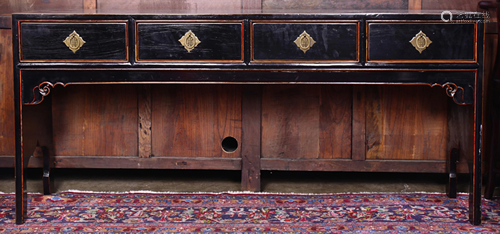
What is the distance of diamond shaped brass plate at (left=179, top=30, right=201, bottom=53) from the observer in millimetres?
1633

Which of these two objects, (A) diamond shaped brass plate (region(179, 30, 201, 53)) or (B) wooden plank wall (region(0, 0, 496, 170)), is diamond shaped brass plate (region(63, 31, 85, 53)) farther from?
(B) wooden plank wall (region(0, 0, 496, 170))

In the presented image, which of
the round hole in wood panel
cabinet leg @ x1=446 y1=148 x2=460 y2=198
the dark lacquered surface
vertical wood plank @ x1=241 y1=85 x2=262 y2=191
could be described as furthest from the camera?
the round hole in wood panel

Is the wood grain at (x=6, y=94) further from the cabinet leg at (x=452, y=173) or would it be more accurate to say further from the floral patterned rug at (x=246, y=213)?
the cabinet leg at (x=452, y=173)

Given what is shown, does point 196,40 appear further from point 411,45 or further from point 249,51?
point 411,45

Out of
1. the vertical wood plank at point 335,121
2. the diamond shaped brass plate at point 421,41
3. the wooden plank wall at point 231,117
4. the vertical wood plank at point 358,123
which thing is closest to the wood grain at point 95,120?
the wooden plank wall at point 231,117

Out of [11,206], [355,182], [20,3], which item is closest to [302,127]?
[355,182]

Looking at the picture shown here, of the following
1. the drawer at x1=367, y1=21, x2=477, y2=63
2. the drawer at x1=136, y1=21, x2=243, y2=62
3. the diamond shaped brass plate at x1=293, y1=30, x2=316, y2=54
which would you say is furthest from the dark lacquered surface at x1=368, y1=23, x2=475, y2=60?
the drawer at x1=136, y1=21, x2=243, y2=62

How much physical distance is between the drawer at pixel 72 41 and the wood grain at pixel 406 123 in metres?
1.43

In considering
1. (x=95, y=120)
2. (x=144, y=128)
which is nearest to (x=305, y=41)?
(x=144, y=128)

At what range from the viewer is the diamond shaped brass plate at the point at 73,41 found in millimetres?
1635

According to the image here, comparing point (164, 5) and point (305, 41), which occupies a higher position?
point (164, 5)

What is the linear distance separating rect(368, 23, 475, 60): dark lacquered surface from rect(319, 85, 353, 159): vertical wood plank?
0.68 m

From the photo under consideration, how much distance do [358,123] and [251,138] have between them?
640 millimetres

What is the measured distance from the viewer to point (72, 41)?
1.64 meters
